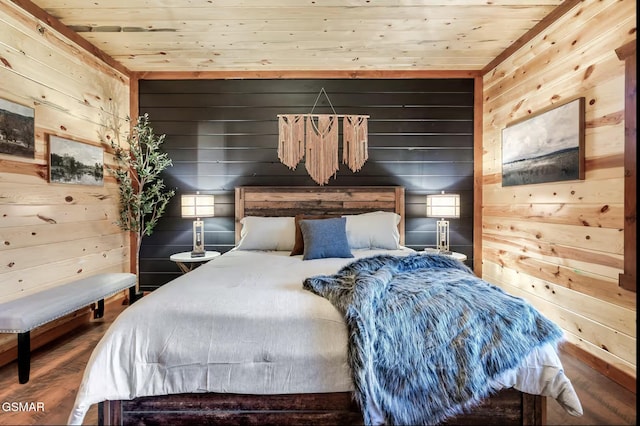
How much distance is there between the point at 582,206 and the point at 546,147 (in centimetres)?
54

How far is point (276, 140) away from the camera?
3305 mm

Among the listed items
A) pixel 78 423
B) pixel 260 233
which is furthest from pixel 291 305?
pixel 260 233

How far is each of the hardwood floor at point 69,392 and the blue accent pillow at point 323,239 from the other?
4.96 ft

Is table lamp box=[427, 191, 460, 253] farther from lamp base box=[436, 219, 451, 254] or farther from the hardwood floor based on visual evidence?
the hardwood floor

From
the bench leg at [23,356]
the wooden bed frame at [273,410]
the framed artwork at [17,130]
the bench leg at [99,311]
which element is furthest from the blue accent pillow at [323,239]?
the framed artwork at [17,130]

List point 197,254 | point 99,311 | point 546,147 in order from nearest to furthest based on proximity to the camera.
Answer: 1. point 546,147
2. point 99,311
3. point 197,254

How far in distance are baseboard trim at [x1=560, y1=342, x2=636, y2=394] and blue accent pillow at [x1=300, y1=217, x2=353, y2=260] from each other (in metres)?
1.47

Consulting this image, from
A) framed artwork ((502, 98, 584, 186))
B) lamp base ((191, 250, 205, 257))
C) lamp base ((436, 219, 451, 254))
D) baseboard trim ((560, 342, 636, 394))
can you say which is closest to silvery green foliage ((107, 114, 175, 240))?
lamp base ((191, 250, 205, 257))

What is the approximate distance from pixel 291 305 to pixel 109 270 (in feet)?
8.47

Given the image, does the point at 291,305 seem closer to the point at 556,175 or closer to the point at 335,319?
the point at 335,319

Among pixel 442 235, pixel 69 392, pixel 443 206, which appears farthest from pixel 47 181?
pixel 442 235

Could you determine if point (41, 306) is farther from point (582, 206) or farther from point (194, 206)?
point (582, 206)

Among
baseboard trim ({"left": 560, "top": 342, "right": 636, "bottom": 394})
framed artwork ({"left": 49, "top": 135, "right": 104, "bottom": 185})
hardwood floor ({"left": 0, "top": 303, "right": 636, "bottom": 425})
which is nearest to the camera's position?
hardwood floor ({"left": 0, "top": 303, "right": 636, "bottom": 425})

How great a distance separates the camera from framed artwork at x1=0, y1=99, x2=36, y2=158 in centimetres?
197
